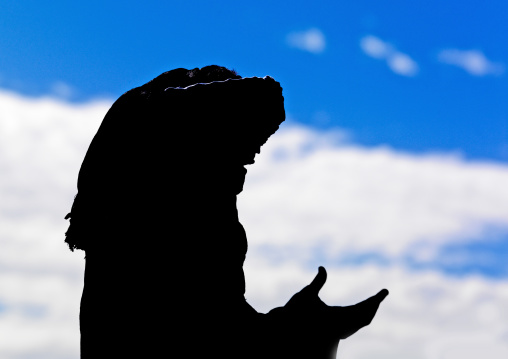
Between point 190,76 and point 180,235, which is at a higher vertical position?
point 190,76

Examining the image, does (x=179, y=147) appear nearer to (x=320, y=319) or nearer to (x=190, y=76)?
(x=190, y=76)

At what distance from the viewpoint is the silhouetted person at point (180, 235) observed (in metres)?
7.87

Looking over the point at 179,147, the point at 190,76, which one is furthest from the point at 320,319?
the point at 190,76

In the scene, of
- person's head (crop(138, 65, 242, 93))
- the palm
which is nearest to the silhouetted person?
the palm

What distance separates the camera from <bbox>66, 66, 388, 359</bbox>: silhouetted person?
25.8ft

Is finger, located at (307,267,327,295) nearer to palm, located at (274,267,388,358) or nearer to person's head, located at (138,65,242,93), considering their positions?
palm, located at (274,267,388,358)

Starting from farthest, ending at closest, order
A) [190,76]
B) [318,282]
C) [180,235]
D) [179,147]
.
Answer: [190,76], [179,147], [180,235], [318,282]

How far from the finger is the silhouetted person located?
1cm

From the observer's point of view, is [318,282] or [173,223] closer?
[318,282]

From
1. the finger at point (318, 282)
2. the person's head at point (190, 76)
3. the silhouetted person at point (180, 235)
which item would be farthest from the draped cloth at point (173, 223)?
the finger at point (318, 282)

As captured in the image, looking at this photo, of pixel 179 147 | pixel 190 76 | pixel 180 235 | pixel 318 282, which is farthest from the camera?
pixel 190 76

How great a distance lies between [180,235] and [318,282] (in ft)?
4.91

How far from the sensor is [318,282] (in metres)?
7.78

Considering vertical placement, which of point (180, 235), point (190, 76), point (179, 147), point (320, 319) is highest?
point (190, 76)
